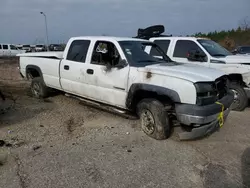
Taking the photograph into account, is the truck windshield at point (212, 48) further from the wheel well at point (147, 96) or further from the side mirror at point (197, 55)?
the wheel well at point (147, 96)

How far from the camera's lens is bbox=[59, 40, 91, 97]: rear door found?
562 cm

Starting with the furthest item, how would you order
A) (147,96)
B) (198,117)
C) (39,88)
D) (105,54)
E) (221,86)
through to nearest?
(39,88)
(105,54)
(147,96)
(221,86)
(198,117)

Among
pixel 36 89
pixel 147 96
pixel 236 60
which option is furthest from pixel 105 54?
pixel 236 60

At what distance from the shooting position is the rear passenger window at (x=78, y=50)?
567cm

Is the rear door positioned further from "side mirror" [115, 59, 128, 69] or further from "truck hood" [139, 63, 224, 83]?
"truck hood" [139, 63, 224, 83]

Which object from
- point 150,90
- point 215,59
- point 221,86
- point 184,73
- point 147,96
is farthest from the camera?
point 215,59

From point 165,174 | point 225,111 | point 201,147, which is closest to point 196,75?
point 225,111

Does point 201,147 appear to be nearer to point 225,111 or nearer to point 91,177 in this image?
point 225,111

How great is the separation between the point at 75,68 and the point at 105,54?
1057mm

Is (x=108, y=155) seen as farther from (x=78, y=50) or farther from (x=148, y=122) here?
(x=78, y=50)

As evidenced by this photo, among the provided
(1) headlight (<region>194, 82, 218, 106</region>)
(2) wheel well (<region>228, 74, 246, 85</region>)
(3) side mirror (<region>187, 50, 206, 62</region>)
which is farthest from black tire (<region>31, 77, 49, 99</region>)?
(2) wheel well (<region>228, 74, 246, 85</region>)

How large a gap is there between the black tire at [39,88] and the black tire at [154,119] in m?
3.49

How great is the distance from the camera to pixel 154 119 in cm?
439

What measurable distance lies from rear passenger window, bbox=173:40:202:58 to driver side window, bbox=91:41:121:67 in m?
3.10
